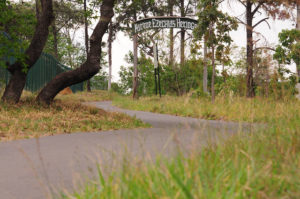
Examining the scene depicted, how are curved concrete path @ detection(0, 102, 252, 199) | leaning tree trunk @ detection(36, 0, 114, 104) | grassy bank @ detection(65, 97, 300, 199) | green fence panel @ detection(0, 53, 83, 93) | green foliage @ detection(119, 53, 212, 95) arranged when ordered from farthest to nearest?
green foliage @ detection(119, 53, 212, 95) → green fence panel @ detection(0, 53, 83, 93) → leaning tree trunk @ detection(36, 0, 114, 104) → curved concrete path @ detection(0, 102, 252, 199) → grassy bank @ detection(65, 97, 300, 199)

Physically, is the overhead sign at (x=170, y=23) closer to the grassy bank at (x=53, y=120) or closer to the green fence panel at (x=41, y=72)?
the grassy bank at (x=53, y=120)

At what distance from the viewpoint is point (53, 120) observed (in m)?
8.32

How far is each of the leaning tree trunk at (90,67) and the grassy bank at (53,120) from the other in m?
0.50

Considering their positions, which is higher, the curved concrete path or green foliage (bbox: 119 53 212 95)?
green foliage (bbox: 119 53 212 95)

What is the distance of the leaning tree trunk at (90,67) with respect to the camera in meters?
10.9

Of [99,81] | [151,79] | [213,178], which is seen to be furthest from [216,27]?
[99,81]

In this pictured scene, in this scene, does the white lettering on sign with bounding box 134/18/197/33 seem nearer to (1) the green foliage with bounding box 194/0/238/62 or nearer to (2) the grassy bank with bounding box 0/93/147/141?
(1) the green foliage with bounding box 194/0/238/62

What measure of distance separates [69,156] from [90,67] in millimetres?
6152

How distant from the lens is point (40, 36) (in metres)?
11.5

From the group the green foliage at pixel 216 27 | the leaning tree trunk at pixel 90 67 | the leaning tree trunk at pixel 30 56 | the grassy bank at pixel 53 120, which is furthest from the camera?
the green foliage at pixel 216 27

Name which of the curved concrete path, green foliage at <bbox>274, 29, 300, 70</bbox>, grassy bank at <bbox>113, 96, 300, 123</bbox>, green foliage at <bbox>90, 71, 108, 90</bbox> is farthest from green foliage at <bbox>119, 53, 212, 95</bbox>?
the curved concrete path

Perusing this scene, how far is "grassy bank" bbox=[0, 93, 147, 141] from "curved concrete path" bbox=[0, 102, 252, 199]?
0.62 m

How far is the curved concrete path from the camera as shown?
3052 mm

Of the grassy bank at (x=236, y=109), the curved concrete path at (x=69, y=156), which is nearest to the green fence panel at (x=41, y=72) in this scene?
the grassy bank at (x=236, y=109)
